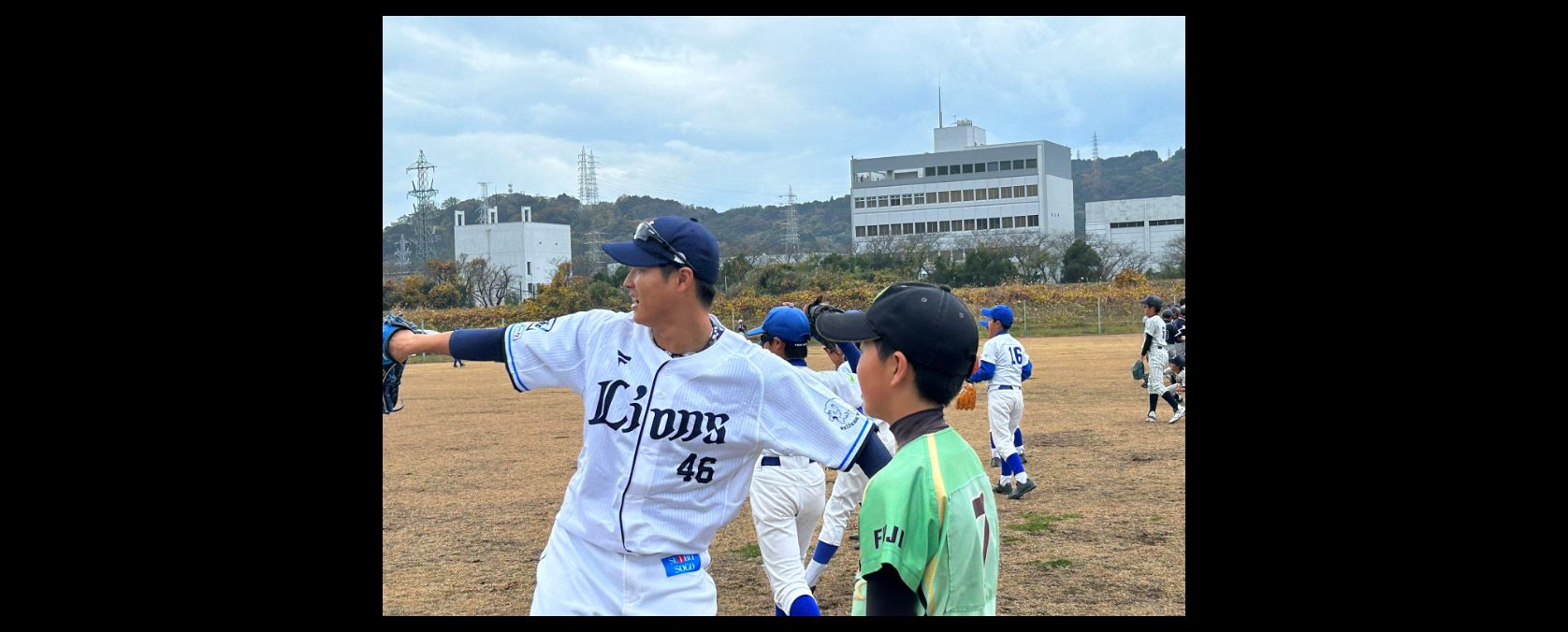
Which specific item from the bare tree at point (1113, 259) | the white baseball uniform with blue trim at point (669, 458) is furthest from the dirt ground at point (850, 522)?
the bare tree at point (1113, 259)

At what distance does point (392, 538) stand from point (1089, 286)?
1769 inches

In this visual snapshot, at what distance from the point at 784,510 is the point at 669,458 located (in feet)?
9.72

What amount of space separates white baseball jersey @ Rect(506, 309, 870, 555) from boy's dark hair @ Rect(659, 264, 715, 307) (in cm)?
16

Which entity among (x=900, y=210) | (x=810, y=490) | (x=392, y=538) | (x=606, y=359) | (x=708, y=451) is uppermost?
(x=900, y=210)

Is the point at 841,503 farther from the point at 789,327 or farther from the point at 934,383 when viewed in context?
the point at 934,383

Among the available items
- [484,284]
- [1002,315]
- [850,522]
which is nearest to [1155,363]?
[1002,315]

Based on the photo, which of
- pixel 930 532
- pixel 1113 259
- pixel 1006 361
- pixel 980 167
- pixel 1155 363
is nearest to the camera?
pixel 930 532

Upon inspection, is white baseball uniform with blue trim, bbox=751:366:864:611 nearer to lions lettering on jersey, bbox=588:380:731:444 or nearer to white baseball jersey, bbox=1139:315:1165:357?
lions lettering on jersey, bbox=588:380:731:444

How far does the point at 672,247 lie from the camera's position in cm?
353

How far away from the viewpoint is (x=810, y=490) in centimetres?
652

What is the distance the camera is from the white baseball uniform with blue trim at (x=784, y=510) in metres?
6.04

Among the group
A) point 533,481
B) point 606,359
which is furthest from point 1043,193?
point 606,359

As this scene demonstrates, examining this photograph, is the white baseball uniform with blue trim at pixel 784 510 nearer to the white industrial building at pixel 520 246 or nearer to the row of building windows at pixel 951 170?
the white industrial building at pixel 520 246

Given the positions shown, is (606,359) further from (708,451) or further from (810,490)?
(810,490)
